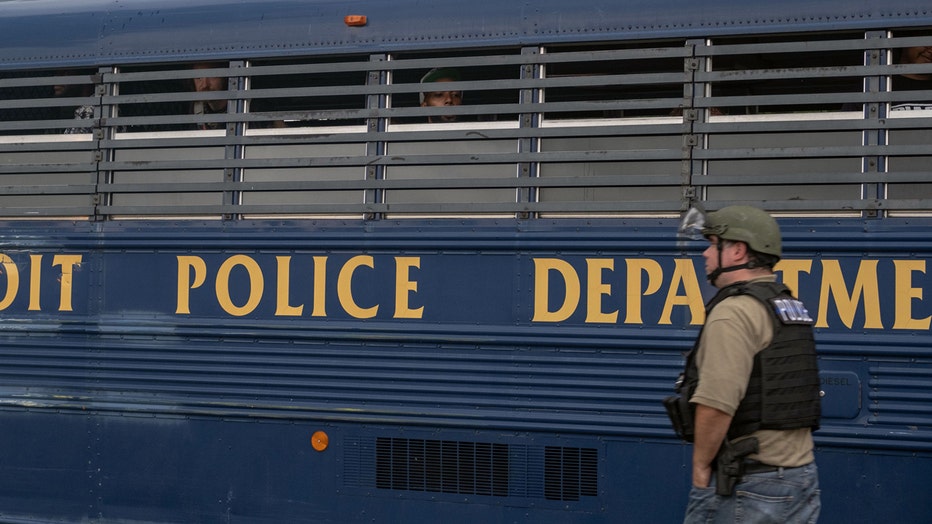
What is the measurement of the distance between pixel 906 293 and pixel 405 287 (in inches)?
82.3

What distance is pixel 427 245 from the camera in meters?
5.32

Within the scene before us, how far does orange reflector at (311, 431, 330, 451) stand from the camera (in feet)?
18.0

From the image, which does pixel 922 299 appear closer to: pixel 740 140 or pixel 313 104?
pixel 740 140

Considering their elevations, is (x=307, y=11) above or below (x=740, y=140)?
above

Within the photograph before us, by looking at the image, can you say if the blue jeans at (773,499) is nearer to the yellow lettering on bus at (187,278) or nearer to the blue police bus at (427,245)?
the blue police bus at (427,245)

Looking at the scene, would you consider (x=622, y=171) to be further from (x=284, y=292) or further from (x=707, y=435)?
(x=707, y=435)

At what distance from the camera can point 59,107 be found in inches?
237

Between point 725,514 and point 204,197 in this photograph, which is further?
point 204,197

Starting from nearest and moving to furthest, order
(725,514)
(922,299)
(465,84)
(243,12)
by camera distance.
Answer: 1. (725,514)
2. (922,299)
3. (465,84)
4. (243,12)

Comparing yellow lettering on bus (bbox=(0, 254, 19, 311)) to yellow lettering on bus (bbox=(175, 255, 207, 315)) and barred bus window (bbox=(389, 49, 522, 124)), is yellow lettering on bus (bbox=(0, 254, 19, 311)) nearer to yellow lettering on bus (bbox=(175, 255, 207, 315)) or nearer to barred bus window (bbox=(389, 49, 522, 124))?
yellow lettering on bus (bbox=(175, 255, 207, 315))

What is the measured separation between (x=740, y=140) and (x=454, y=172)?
1251 millimetres

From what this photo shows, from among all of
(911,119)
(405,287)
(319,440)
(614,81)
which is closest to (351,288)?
(405,287)

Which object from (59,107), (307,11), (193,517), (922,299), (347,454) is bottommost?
(193,517)

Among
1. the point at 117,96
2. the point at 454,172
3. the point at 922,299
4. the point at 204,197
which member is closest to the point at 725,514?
the point at 922,299
